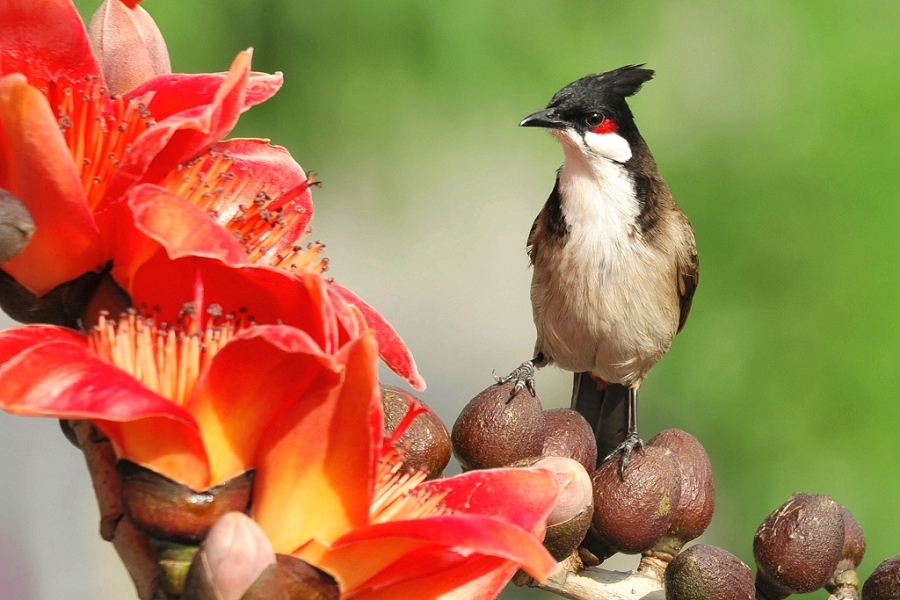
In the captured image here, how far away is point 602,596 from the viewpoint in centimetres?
66

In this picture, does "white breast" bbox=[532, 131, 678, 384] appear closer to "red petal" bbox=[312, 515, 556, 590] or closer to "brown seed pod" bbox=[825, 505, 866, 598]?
"brown seed pod" bbox=[825, 505, 866, 598]

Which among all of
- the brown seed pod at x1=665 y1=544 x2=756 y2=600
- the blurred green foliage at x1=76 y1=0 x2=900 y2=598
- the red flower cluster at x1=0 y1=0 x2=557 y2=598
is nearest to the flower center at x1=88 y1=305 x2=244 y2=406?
the red flower cluster at x1=0 y1=0 x2=557 y2=598

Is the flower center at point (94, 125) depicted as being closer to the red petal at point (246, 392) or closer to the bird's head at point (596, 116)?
the red petal at point (246, 392)

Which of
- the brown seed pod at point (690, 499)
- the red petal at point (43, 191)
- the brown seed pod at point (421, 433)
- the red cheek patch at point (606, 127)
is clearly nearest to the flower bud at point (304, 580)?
the red petal at point (43, 191)

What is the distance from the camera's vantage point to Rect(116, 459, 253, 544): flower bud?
0.95 feet

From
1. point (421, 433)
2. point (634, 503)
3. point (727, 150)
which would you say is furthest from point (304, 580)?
point (727, 150)

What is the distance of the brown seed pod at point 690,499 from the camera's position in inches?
28.8

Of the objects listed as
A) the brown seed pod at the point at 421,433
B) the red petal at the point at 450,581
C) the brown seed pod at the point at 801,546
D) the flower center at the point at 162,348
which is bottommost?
the brown seed pod at the point at 801,546

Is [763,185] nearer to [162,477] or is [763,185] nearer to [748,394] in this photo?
[748,394]

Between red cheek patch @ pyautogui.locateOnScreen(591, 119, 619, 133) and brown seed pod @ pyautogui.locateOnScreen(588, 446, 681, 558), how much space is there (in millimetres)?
722

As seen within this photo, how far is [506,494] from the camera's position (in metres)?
0.34

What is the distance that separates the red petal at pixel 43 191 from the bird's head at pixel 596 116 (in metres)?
0.96

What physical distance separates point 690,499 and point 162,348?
51cm

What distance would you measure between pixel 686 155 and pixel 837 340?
35 centimetres
